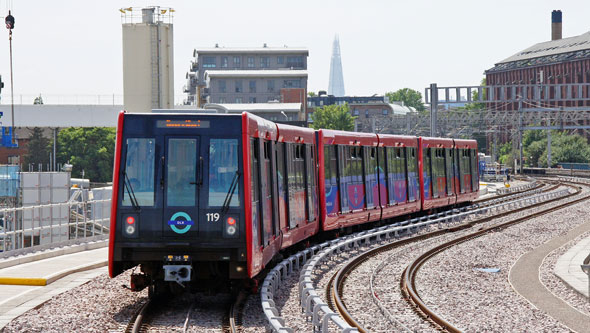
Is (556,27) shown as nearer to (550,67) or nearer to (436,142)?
(550,67)

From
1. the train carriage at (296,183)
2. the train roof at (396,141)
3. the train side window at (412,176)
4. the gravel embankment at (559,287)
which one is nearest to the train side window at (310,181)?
the train carriage at (296,183)

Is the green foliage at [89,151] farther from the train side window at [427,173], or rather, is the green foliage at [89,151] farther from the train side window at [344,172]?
the train side window at [344,172]

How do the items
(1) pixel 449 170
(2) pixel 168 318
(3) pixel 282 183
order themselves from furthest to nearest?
(1) pixel 449 170
(3) pixel 282 183
(2) pixel 168 318

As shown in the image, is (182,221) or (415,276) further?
(415,276)

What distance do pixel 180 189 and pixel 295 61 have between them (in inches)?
4723

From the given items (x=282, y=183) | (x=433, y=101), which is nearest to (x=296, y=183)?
(x=282, y=183)

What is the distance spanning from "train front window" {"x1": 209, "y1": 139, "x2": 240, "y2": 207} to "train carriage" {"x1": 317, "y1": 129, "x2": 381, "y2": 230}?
967 cm

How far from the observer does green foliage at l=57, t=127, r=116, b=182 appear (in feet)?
342

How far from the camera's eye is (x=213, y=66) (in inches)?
5315

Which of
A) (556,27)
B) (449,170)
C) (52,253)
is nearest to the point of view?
(52,253)

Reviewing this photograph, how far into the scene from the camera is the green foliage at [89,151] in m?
104

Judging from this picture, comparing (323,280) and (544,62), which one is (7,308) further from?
(544,62)

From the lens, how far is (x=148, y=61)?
75.9 meters

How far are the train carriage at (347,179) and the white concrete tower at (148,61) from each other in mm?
47950
